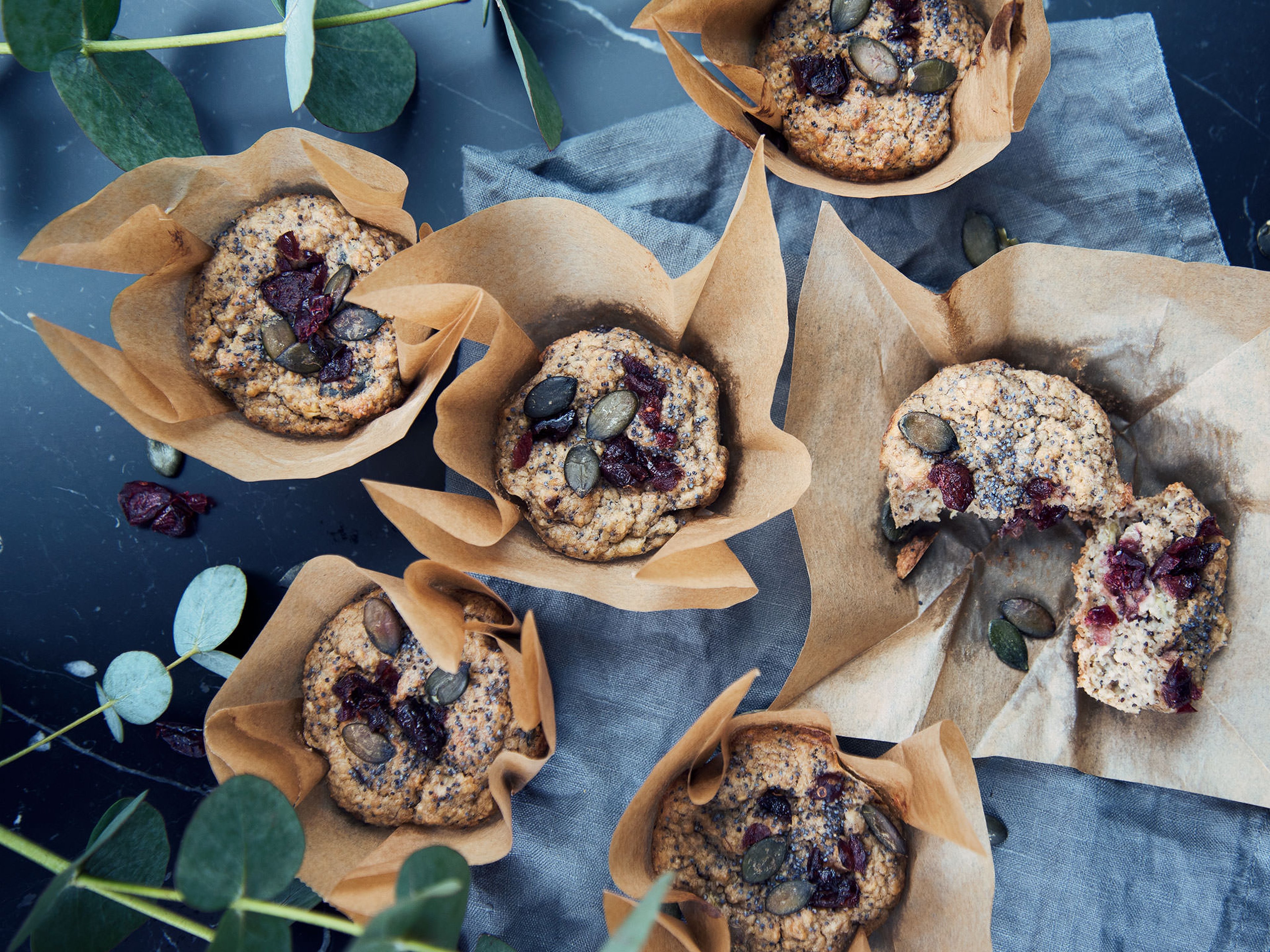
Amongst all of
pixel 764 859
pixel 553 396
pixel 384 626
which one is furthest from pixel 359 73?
pixel 764 859

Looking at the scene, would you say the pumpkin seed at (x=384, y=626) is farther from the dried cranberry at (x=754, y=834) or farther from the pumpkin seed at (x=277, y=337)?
the dried cranberry at (x=754, y=834)

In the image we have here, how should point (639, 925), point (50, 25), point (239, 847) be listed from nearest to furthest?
point (639, 925)
point (239, 847)
point (50, 25)

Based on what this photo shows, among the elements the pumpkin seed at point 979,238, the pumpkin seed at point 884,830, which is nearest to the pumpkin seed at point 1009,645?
the pumpkin seed at point 884,830

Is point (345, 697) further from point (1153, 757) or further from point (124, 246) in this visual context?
point (1153, 757)

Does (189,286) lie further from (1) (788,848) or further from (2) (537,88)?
(1) (788,848)

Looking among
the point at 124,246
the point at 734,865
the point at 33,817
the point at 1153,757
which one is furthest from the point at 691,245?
the point at 33,817

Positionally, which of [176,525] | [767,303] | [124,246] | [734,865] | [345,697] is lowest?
[734,865]

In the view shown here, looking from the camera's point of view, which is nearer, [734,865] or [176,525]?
[734,865]
